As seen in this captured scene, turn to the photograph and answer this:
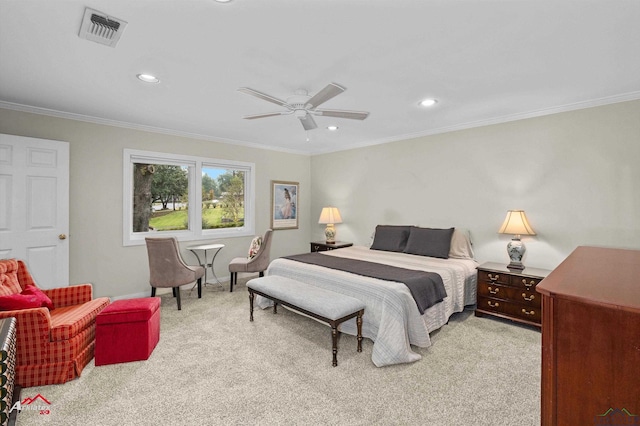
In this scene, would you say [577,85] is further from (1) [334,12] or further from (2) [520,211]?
(1) [334,12]

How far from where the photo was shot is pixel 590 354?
88 centimetres

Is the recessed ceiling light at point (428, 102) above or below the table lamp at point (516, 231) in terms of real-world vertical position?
above

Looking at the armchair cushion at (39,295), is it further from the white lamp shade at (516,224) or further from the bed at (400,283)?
the white lamp shade at (516,224)

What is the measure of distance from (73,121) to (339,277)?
13.0 ft

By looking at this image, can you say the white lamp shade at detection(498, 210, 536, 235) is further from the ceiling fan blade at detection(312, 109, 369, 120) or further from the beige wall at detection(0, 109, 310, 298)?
the beige wall at detection(0, 109, 310, 298)

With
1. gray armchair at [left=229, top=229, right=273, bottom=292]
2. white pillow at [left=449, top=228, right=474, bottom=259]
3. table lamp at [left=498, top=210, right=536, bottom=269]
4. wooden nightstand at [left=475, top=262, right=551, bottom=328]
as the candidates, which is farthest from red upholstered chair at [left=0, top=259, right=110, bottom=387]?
table lamp at [left=498, top=210, right=536, bottom=269]

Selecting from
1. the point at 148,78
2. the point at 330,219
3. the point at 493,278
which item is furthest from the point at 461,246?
the point at 148,78

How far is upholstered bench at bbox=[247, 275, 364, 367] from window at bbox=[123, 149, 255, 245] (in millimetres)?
2186

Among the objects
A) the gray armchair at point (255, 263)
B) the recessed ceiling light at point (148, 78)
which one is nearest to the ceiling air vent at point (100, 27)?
the recessed ceiling light at point (148, 78)

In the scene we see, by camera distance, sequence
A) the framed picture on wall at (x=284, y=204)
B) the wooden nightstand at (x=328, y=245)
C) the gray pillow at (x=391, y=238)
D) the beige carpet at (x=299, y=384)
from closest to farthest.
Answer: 1. the beige carpet at (x=299, y=384)
2. the gray pillow at (x=391, y=238)
3. the wooden nightstand at (x=328, y=245)
4. the framed picture on wall at (x=284, y=204)

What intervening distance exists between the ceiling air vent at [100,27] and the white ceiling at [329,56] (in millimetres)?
43

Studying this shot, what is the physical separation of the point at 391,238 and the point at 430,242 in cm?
65

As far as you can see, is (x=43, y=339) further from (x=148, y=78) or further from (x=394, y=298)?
(x=394, y=298)

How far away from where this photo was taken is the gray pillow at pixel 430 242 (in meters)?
4.17
